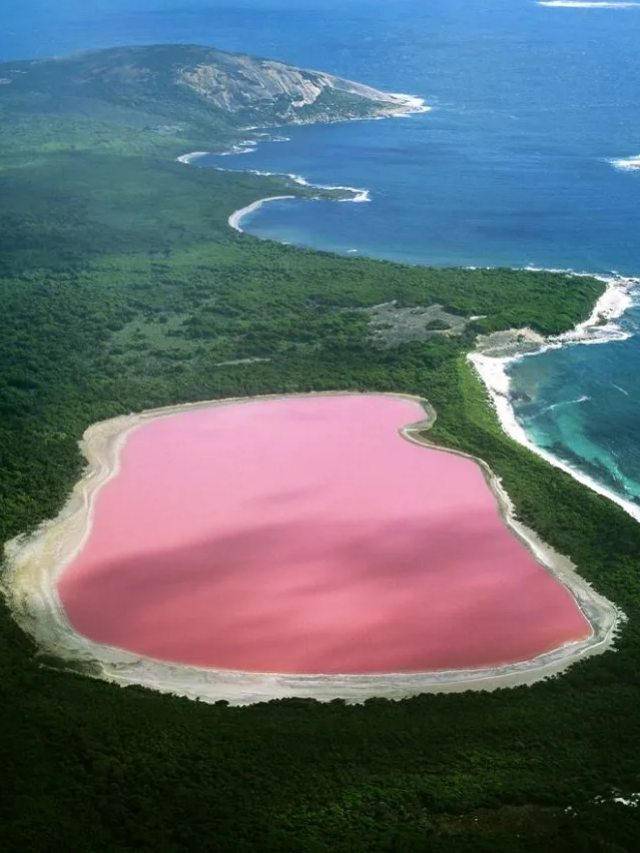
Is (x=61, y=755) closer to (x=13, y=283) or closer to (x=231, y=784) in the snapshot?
(x=231, y=784)

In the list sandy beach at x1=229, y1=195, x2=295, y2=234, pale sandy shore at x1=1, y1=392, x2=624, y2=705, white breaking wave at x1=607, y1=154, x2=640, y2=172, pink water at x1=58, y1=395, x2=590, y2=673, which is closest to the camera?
pale sandy shore at x1=1, y1=392, x2=624, y2=705

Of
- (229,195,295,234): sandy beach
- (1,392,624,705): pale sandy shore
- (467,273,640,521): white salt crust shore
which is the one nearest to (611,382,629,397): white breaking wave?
(467,273,640,521): white salt crust shore

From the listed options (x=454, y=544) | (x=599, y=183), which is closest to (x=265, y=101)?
Answer: (x=599, y=183)

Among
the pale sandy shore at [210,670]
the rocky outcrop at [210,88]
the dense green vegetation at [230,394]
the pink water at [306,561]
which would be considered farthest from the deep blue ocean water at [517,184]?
the pale sandy shore at [210,670]

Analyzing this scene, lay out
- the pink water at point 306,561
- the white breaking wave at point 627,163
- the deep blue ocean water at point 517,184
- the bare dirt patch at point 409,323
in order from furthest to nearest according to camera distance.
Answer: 1. the white breaking wave at point 627,163
2. the bare dirt patch at point 409,323
3. the deep blue ocean water at point 517,184
4. the pink water at point 306,561

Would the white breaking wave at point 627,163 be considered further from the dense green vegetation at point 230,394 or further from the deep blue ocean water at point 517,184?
the dense green vegetation at point 230,394

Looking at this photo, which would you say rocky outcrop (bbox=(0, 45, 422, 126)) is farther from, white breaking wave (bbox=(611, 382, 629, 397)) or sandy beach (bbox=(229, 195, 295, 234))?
white breaking wave (bbox=(611, 382, 629, 397))

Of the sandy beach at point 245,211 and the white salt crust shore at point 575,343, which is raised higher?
the sandy beach at point 245,211
